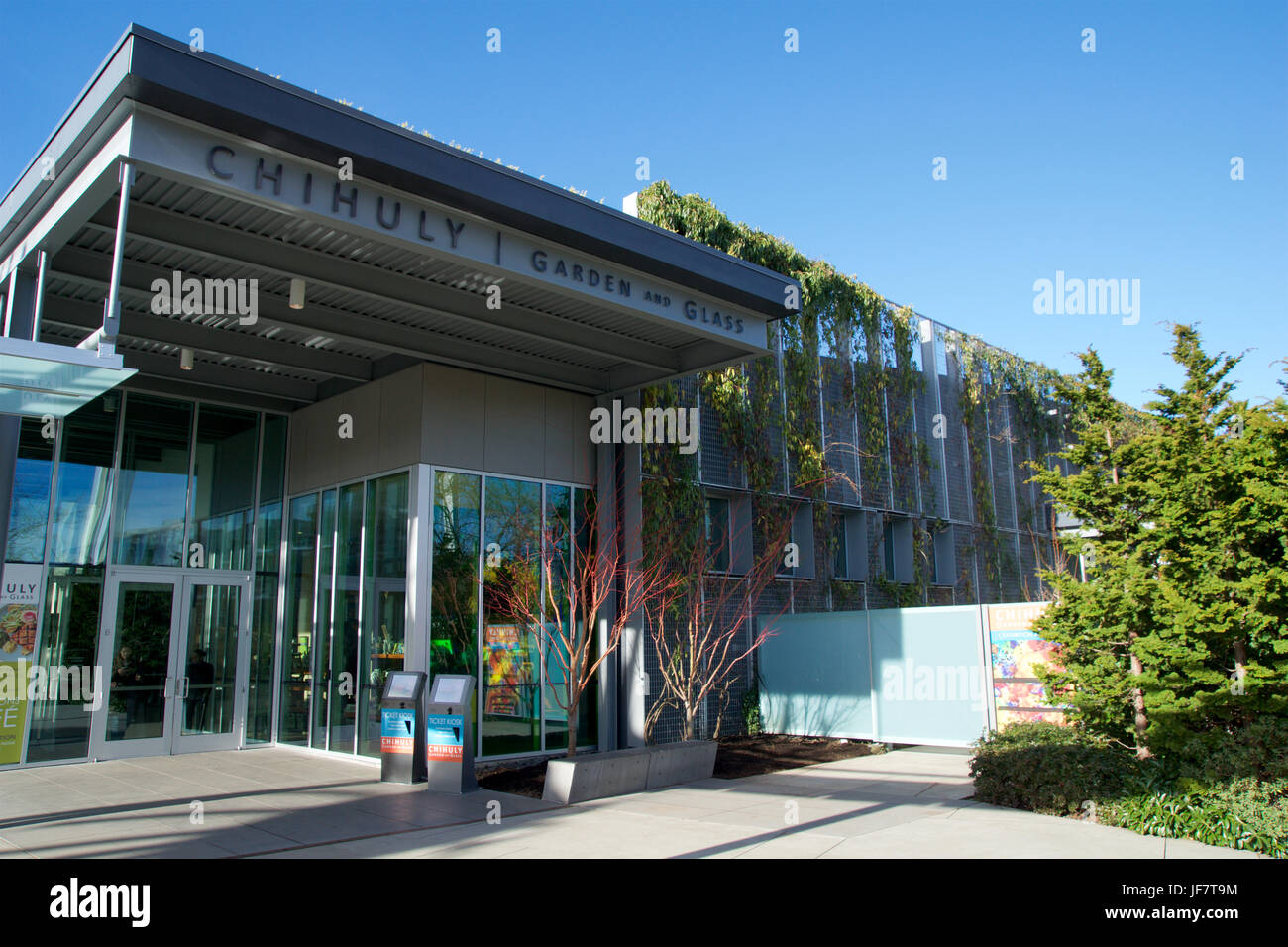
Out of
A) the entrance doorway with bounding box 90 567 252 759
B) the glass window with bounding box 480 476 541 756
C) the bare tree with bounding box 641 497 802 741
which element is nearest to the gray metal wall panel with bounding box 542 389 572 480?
the glass window with bounding box 480 476 541 756

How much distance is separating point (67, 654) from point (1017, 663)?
1355 cm

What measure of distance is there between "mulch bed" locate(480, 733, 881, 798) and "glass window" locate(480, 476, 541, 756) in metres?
0.54

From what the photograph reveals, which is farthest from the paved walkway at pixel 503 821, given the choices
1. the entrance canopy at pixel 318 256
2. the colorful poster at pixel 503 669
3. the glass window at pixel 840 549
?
the glass window at pixel 840 549

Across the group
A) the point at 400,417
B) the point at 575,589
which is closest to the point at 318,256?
the point at 400,417

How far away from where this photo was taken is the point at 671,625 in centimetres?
1527

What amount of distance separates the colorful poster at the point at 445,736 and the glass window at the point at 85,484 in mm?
6419

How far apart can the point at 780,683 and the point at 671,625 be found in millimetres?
2626

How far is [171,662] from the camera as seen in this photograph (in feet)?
46.0

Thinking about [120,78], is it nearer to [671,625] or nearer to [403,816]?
[403,816]

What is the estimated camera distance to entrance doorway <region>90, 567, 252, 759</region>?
1336cm

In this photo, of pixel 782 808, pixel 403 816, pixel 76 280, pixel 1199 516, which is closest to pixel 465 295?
pixel 76 280

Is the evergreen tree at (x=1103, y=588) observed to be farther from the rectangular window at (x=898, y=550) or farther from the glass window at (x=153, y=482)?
the glass window at (x=153, y=482)

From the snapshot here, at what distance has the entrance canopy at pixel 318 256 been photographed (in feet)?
25.2

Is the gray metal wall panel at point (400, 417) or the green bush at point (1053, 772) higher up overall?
the gray metal wall panel at point (400, 417)
